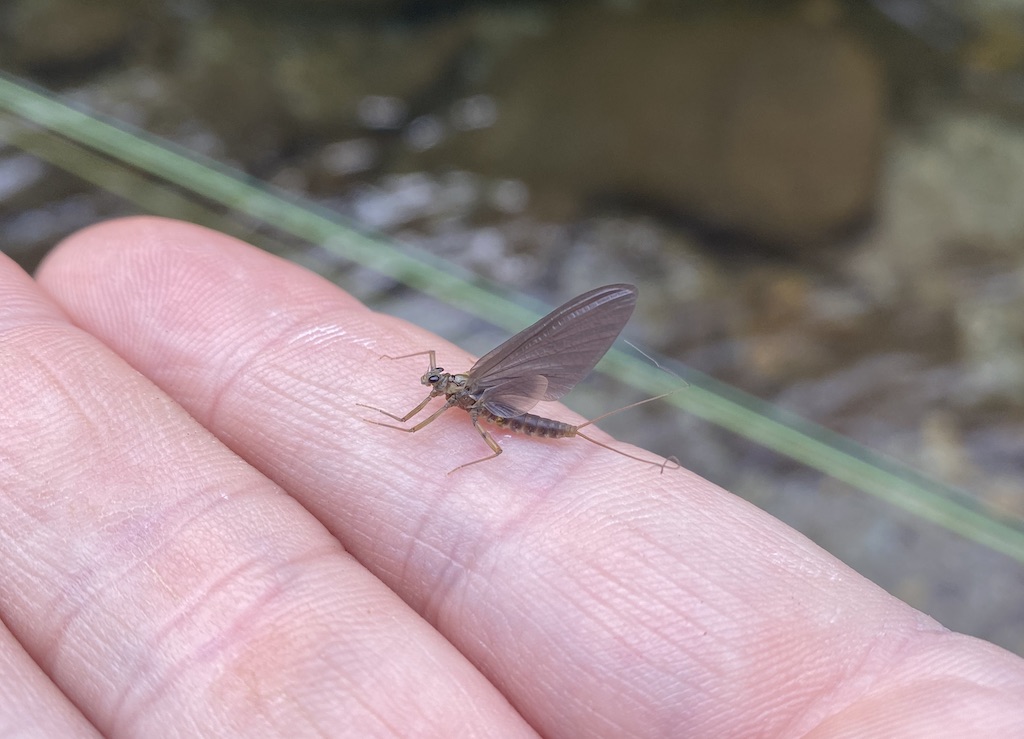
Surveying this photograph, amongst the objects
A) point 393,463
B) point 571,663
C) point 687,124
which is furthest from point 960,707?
point 687,124

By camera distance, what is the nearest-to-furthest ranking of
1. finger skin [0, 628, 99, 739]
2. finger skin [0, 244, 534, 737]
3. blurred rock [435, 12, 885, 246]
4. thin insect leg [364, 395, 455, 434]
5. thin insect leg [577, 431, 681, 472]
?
finger skin [0, 628, 99, 739], finger skin [0, 244, 534, 737], thin insect leg [577, 431, 681, 472], thin insect leg [364, 395, 455, 434], blurred rock [435, 12, 885, 246]

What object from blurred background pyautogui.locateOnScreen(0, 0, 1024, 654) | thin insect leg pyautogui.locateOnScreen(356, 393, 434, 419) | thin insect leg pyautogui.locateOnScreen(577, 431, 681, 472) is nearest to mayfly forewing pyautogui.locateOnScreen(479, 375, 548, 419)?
thin insect leg pyautogui.locateOnScreen(356, 393, 434, 419)

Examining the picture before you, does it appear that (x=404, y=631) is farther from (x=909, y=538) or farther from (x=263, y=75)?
(x=263, y=75)

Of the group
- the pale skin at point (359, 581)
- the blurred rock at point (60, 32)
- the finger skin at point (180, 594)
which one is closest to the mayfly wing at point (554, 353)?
the pale skin at point (359, 581)

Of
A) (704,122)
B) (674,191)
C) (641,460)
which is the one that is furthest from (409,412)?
(704,122)

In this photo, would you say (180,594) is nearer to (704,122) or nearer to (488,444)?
(488,444)

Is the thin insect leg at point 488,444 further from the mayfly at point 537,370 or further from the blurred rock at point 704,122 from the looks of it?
the blurred rock at point 704,122

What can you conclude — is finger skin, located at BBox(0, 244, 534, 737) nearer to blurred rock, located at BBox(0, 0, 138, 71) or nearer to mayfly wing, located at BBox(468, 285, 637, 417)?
mayfly wing, located at BBox(468, 285, 637, 417)
